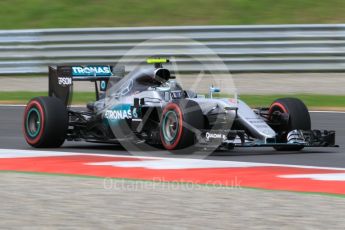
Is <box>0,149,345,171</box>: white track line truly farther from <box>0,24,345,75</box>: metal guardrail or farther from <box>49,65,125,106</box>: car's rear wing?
<box>0,24,345,75</box>: metal guardrail

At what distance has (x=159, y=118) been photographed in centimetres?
1175

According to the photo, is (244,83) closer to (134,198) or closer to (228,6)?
(228,6)

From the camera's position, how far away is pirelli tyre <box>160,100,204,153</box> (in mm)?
10922

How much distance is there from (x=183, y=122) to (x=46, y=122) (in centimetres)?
208

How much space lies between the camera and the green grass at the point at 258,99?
711 inches

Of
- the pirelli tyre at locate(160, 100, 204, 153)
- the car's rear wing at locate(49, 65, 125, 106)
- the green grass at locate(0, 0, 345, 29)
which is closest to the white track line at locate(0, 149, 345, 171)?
the pirelli tyre at locate(160, 100, 204, 153)

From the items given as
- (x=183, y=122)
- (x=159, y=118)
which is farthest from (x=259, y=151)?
(x=183, y=122)

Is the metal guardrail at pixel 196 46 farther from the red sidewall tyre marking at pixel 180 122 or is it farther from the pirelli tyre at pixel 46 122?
the red sidewall tyre marking at pixel 180 122

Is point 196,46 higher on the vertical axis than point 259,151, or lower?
higher

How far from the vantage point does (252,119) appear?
11.4 m

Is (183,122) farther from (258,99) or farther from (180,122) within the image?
(258,99)

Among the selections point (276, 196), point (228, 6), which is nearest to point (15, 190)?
point (276, 196)

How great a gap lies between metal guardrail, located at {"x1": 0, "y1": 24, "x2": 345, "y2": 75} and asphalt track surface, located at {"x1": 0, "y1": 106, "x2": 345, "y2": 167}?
5060 millimetres

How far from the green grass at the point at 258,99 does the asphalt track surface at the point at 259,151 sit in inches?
87.1
